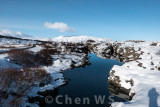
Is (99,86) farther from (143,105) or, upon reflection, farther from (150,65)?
(143,105)

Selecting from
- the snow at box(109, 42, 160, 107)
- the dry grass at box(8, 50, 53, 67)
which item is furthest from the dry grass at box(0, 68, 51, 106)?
the dry grass at box(8, 50, 53, 67)

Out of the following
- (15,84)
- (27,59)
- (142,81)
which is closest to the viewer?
(142,81)

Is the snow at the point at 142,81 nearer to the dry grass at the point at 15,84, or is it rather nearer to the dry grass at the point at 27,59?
the dry grass at the point at 15,84

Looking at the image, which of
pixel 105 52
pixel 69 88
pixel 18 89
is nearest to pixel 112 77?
pixel 69 88

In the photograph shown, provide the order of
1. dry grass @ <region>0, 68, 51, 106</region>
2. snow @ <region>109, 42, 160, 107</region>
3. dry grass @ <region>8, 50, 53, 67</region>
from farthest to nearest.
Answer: dry grass @ <region>8, 50, 53, 67</region>
dry grass @ <region>0, 68, 51, 106</region>
snow @ <region>109, 42, 160, 107</region>

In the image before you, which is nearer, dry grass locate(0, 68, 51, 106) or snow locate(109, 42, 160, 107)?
snow locate(109, 42, 160, 107)

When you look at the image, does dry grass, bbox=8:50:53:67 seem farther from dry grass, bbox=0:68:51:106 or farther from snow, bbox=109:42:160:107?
snow, bbox=109:42:160:107

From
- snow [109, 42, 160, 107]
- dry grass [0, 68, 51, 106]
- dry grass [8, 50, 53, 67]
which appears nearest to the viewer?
snow [109, 42, 160, 107]

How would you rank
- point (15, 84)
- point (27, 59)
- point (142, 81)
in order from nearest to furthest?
point (142, 81), point (15, 84), point (27, 59)

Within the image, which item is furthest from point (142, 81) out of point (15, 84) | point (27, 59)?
point (27, 59)

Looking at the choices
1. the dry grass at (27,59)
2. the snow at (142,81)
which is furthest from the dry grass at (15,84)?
the dry grass at (27,59)

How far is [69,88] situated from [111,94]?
28.2ft

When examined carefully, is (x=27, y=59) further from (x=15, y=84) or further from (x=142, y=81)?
(x=142, y=81)

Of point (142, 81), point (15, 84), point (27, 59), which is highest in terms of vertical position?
point (27, 59)
